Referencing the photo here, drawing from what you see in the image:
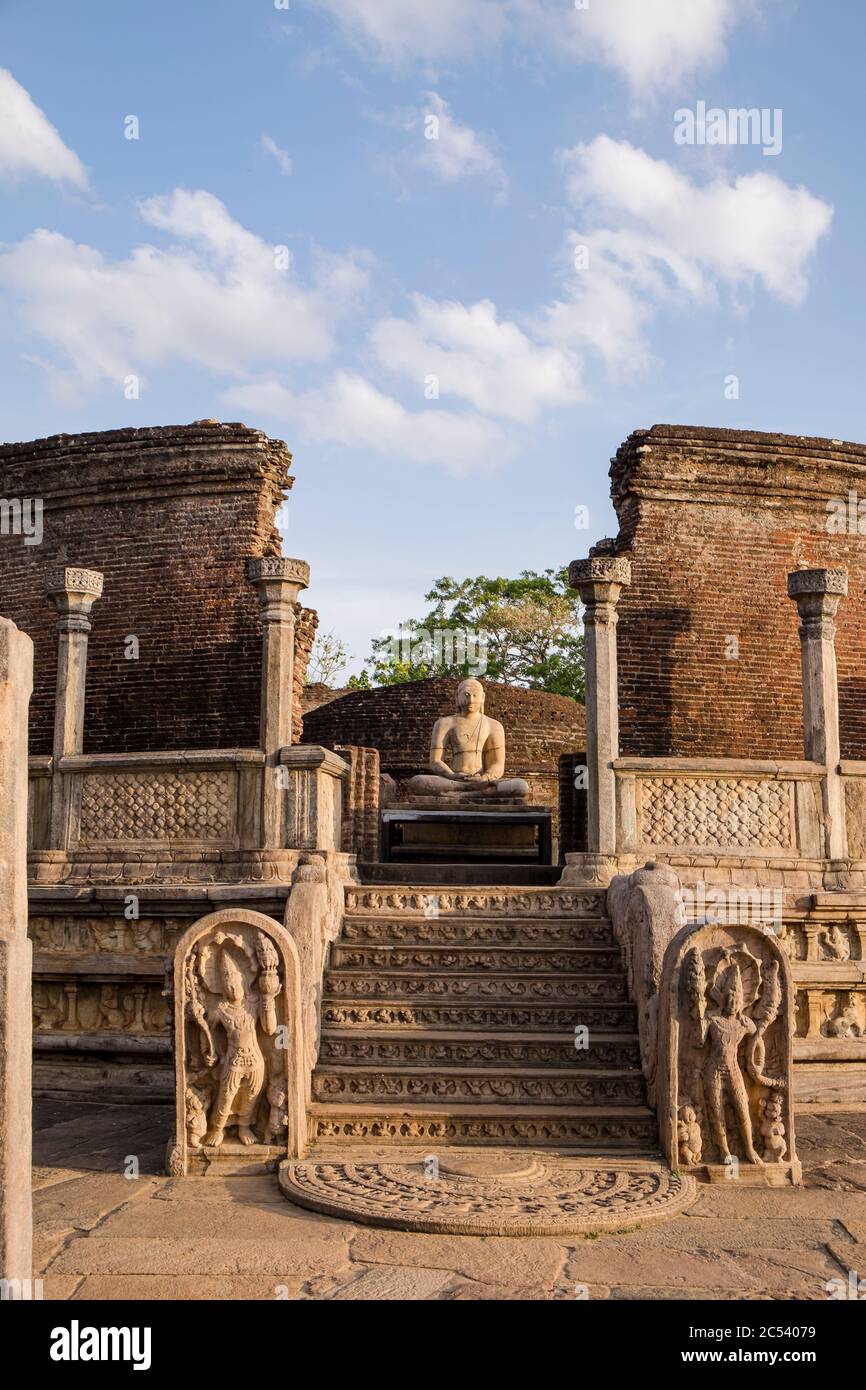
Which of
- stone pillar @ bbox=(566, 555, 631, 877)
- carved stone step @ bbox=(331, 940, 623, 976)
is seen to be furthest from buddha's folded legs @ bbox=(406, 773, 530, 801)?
carved stone step @ bbox=(331, 940, 623, 976)

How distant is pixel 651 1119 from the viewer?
6047 mm

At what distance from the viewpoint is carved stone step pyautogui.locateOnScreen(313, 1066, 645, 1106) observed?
248 inches

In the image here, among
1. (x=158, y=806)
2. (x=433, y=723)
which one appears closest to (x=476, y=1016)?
(x=158, y=806)

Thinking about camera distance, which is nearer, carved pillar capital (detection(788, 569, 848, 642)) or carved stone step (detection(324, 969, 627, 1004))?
carved stone step (detection(324, 969, 627, 1004))

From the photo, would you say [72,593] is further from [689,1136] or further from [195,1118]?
[689,1136]

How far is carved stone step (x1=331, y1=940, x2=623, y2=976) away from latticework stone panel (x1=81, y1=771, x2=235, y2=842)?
2.61 meters

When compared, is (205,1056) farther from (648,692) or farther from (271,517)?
→ (271,517)

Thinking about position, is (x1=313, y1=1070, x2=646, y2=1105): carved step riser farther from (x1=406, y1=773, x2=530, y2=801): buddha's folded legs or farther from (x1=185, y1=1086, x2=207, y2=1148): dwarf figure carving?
(x1=406, y1=773, x2=530, y2=801): buddha's folded legs

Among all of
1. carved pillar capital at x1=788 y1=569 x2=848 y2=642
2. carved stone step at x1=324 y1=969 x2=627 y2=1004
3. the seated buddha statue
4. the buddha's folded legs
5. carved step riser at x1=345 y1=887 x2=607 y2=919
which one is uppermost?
carved pillar capital at x1=788 y1=569 x2=848 y2=642

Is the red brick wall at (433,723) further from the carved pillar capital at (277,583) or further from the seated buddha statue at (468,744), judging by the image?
the carved pillar capital at (277,583)

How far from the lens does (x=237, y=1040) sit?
5801mm

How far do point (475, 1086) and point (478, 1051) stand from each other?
0.25 meters

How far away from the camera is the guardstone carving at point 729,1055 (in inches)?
224
